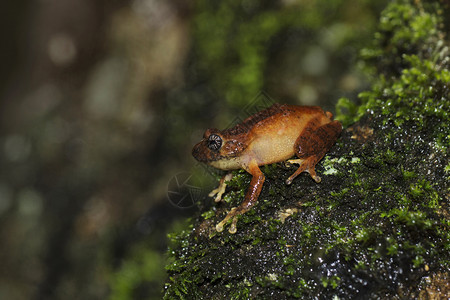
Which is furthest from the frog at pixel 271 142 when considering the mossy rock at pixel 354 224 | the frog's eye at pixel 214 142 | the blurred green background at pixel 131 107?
the blurred green background at pixel 131 107

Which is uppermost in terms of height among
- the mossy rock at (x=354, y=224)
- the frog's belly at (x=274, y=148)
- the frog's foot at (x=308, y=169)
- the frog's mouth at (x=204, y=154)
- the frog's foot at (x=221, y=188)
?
the frog's mouth at (x=204, y=154)

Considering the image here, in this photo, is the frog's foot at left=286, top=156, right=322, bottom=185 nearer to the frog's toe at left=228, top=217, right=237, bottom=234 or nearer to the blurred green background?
the frog's toe at left=228, top=217, right=237, bottom=234

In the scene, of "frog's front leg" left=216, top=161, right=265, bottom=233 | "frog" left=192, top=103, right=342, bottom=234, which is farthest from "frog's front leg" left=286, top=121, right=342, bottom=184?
"frog's front leg" left=216, top=161, right=265, bottom=233

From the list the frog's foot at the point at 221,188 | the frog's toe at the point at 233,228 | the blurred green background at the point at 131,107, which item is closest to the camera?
the frog's toe at the point at 233,228

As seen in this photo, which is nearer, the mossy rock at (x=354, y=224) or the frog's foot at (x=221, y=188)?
the mossy rock at (x=354, y=224)

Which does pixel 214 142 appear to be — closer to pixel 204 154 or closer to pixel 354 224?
pixel 204 154

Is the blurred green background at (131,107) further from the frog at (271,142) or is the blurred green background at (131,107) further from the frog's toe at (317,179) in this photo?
the frog's toe at (317,179)

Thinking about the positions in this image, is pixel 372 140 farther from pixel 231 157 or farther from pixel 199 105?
pixel 199 105

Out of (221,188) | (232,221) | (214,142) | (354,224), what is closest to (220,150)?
(214,142)
